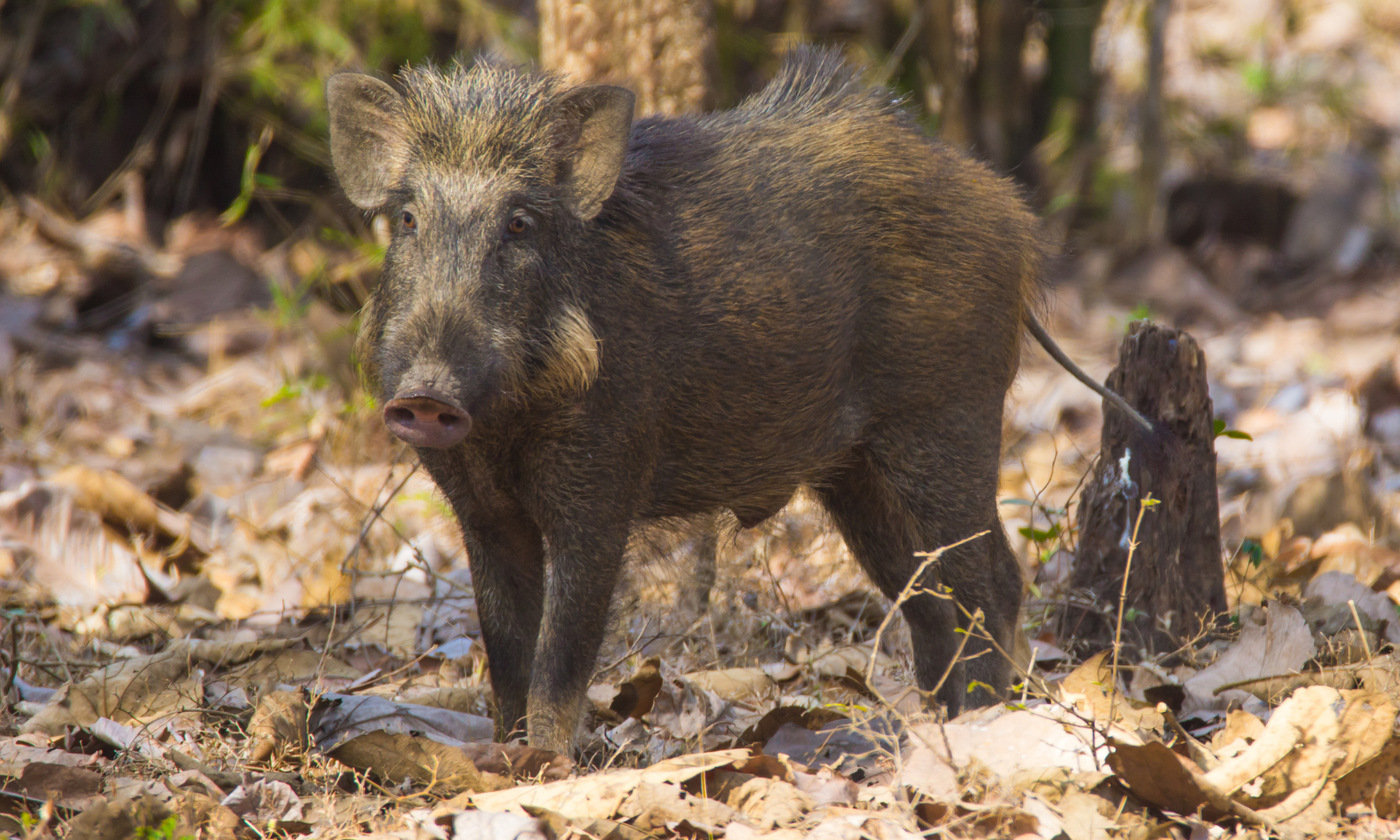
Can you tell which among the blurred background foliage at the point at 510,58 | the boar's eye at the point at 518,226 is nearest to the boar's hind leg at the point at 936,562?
the boar's eye at the point at 518,226

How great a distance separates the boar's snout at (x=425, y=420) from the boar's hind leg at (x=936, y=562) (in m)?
1.53

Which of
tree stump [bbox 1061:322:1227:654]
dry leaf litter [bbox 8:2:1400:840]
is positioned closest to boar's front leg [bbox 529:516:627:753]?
dry leaf litter [bbox 8:2:1400:840]

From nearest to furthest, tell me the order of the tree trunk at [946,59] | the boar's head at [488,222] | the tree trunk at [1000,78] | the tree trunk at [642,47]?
the boar's head at [488,222] → the tree trunk at [642,47] → the tree trunk at [946,59] → the tree trunk at [1000,78]

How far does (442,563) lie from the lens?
565 cm

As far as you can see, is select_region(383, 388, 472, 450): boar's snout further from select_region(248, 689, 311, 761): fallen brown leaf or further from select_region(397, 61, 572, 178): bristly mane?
select_region(248, 689, 311, 761): fallen brown leaf

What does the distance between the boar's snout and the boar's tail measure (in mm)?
2120

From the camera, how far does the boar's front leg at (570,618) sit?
3570 mm

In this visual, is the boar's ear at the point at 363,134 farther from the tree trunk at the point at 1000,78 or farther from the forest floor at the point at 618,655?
the tree trunk at the point at 1000,78

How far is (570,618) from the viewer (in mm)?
3605

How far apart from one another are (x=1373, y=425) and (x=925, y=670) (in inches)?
162

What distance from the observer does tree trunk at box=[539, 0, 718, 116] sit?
5.34 metres

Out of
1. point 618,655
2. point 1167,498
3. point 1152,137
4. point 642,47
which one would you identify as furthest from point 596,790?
point 1152,137

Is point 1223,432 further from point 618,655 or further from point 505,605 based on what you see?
point 505,605

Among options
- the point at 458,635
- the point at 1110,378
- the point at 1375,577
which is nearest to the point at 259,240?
the point at 458,635
